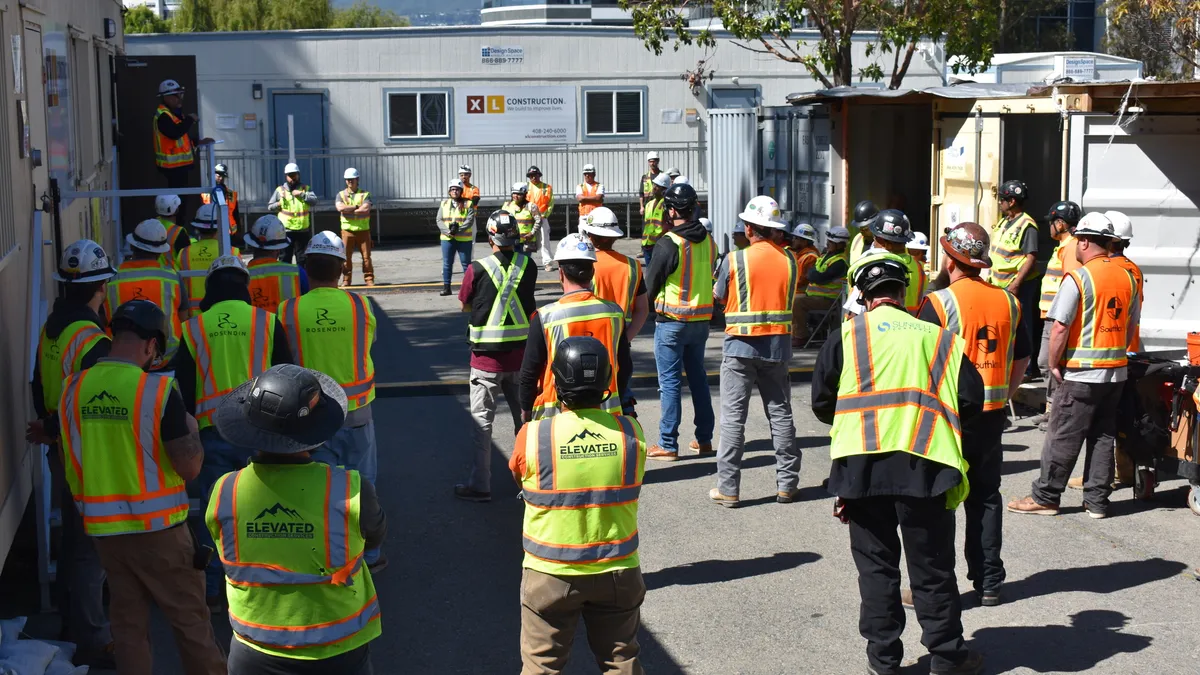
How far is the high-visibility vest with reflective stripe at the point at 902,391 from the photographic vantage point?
548 cm

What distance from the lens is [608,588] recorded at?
466 centimetres

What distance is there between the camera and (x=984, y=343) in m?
6.80

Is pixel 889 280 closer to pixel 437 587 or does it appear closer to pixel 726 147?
pixel 437 587

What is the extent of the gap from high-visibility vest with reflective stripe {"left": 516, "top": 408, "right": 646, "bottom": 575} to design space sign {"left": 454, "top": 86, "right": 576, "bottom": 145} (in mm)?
22037

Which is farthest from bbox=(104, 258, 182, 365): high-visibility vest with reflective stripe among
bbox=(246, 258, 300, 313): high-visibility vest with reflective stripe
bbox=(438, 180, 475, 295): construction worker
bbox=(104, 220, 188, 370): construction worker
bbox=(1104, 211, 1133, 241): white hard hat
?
bbox=(438, 180, 475, 295): construction worker

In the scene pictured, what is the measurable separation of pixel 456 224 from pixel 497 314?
995cm

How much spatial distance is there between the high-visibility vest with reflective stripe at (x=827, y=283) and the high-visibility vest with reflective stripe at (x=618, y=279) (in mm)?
5210

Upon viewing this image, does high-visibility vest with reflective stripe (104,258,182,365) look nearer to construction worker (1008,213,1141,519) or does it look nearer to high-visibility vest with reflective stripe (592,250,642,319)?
high-visibility vest with reflective stripe (592,250,642,319)

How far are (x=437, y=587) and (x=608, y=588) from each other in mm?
2722

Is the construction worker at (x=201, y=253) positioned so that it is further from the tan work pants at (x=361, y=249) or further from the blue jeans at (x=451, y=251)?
the tan work pants at (x=361, y=249)

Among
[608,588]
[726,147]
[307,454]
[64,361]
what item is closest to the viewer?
[307,454]

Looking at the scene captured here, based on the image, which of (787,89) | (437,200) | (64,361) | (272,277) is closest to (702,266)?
(272,277)

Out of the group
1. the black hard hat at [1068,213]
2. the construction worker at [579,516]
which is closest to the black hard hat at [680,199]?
the black hard hat at [1068,213]

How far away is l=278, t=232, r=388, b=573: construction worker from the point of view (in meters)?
6.88
